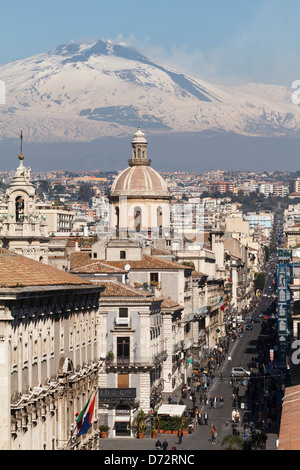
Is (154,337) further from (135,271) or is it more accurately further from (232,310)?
(232,310)

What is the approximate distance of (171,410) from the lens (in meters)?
82.8

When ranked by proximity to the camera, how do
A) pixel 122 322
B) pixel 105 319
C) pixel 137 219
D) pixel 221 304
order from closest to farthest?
pixel 105 319
pixel 122 322
pixel 137 219
pixel 221 304

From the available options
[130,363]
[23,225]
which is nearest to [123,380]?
[130,363]

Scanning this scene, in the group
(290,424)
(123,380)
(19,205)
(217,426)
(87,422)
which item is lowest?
(217,426)

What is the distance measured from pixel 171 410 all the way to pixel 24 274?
105 feet

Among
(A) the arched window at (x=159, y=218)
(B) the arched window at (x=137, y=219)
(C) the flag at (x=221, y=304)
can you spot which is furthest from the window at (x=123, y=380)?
(C) the flag at (x=221, y=304)

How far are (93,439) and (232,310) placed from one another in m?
119

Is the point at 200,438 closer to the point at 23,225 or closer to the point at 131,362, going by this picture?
the point at 131,362

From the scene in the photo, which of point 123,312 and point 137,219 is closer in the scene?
point 123,312

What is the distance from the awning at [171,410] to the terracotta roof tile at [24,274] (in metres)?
22.1

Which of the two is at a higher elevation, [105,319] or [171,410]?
[105,319]

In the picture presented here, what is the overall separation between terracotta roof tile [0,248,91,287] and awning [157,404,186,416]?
22.1 m

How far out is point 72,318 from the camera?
60.1m
